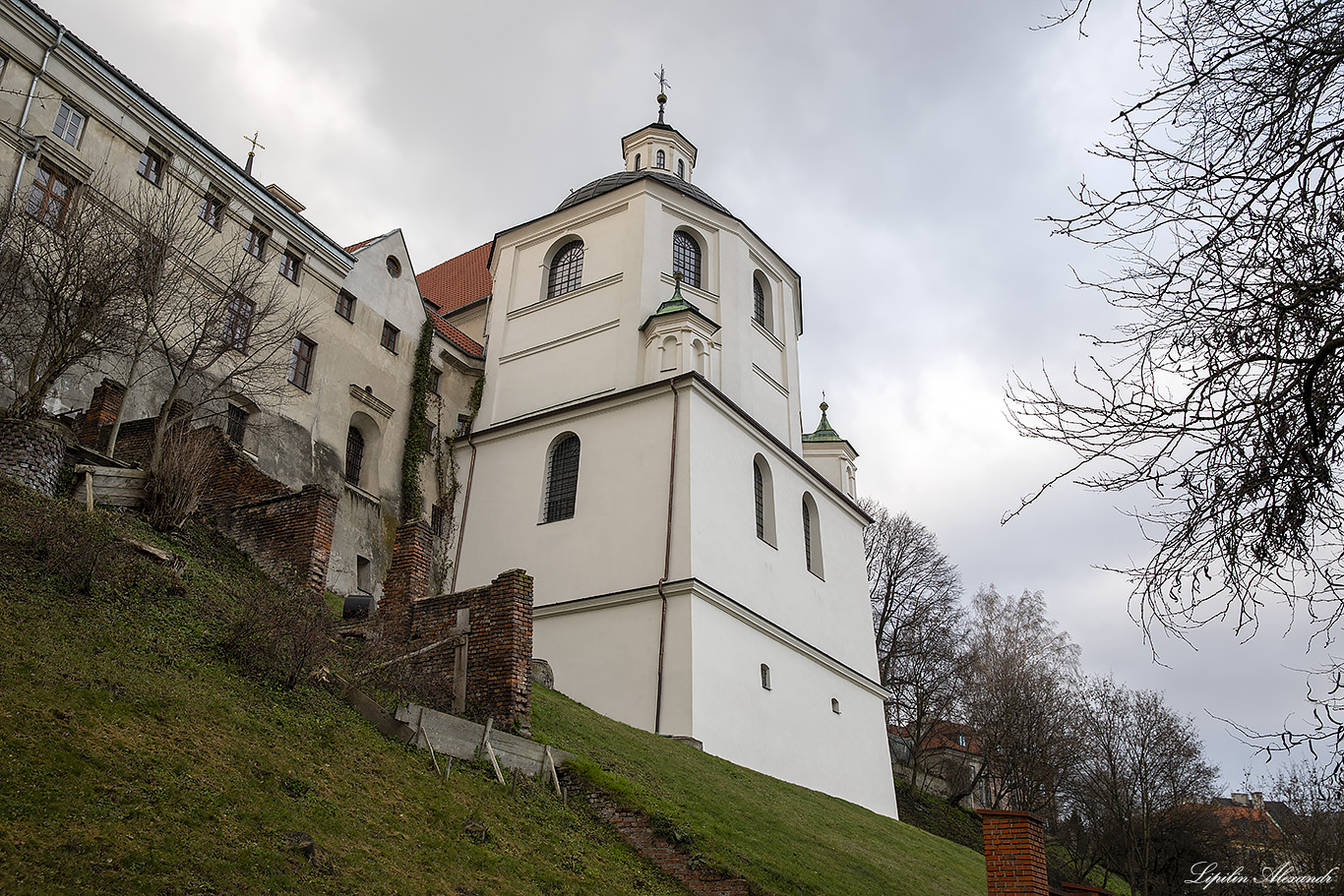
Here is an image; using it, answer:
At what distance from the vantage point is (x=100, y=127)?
65.2 feet

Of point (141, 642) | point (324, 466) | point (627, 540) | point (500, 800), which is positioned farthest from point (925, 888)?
point (324, 466)

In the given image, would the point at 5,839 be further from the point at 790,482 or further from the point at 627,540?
the point at 790,482

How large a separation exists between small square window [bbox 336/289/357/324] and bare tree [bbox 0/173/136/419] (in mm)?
8299

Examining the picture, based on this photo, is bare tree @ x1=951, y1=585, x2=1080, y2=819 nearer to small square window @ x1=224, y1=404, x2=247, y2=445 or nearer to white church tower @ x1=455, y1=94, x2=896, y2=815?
white church tower @ x1=455, y1=94, x2=896, y2=815

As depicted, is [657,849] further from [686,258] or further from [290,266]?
[686,258]

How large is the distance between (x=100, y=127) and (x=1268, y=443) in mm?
20571

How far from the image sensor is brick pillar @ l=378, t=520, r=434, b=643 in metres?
13.8

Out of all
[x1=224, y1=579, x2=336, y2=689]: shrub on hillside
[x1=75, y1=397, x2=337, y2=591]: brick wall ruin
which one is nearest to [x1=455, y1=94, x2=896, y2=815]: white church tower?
[x1=75, y1=397, x2=337, y2=591]: brick wall ruin

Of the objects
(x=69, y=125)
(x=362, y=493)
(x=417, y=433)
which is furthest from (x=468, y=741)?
(x=417, y=433)

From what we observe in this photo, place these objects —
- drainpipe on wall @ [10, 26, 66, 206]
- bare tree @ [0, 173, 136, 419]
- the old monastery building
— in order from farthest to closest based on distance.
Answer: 1. the old monastery building
2. drainpipe on wall @ [10, 26, 66, 206]
3. bare tree @ [0, 173, 136, 419]

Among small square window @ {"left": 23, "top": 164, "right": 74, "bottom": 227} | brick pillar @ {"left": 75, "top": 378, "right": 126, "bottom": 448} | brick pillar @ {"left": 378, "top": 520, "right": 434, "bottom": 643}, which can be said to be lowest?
brick pillar @ {"left": 378, "top": 520, "right": 434, "bottom": 643}

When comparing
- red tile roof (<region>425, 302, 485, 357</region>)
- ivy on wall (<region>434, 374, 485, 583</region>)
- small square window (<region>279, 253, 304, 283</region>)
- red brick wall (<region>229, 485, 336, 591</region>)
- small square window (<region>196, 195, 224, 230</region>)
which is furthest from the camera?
red tile roof (<region>425, 302, 485, 357</region>)

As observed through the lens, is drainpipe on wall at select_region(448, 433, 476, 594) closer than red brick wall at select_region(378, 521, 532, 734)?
No

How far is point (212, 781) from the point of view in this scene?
7648mm
